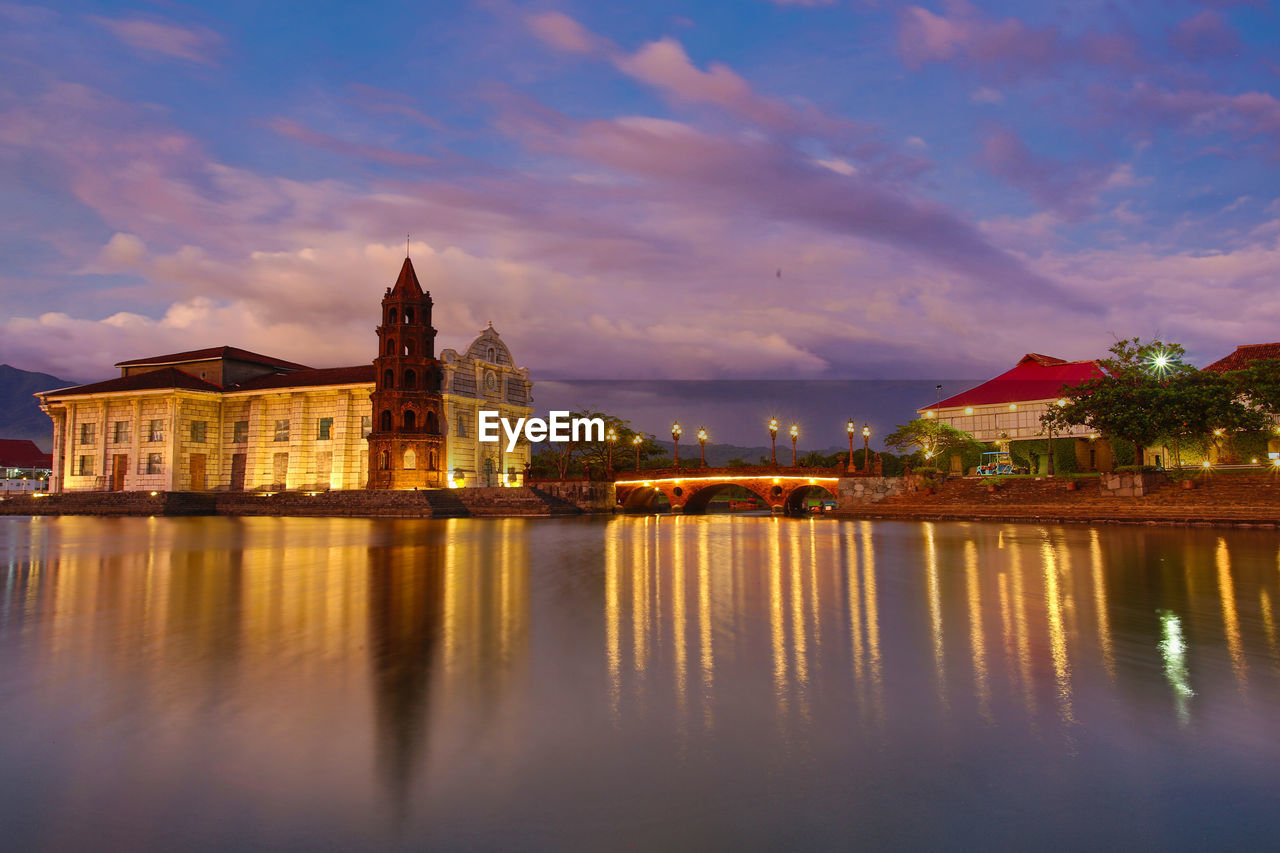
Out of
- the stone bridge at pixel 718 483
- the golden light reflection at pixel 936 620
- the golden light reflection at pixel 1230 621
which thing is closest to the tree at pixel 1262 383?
the stone bridge at pixel 718 483

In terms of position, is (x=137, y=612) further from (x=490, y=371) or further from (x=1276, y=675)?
(x=490, y=371)

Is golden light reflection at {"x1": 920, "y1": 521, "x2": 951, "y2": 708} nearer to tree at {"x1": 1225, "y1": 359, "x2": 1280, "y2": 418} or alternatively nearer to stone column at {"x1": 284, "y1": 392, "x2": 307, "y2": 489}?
tree at {"x1": 1225, "y1": 359, "x2": 1280, "y2": 418}

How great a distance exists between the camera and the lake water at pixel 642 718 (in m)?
5.72

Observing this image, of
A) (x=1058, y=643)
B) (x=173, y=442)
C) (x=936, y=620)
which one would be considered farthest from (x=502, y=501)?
(x=1058, y=643)

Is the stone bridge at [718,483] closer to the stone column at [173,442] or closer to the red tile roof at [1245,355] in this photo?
the red tile roof at [1245,355]

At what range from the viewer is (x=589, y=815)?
5.82 metres

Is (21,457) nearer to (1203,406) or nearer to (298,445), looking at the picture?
(298,445)

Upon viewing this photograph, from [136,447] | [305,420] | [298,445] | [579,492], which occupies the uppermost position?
[305,420]

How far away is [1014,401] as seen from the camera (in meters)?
76.2

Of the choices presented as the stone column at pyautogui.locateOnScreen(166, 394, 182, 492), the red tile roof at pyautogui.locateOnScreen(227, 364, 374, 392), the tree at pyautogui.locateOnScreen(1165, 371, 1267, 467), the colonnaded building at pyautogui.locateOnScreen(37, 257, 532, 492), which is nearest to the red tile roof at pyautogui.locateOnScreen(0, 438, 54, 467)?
the colonnaded building at pyautogui.locateOnScreen(37, 257, 532, 492)

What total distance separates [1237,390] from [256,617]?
5647cm

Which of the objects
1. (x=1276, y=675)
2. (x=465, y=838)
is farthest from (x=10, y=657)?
(x=1276, y=675)

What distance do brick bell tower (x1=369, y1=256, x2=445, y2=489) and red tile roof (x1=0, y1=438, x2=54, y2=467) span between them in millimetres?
102974

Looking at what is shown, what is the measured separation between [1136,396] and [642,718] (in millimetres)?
52518
